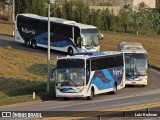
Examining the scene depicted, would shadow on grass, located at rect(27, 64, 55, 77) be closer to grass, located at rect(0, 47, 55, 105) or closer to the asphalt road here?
grass, located at rect(0, 47, 55, 105)

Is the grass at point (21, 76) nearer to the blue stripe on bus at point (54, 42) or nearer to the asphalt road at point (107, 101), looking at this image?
the asphalt road at point (107, 101)

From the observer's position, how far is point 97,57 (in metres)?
39.8

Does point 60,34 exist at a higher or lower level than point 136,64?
higher

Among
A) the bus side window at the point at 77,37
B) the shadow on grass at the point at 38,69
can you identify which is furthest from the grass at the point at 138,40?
the shadow on grass at the point at 38,69

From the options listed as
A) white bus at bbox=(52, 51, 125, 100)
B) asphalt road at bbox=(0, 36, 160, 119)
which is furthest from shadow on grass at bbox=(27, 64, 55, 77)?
white bus at bbox=(52, 51, 125, 100)

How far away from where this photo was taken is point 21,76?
48094mm

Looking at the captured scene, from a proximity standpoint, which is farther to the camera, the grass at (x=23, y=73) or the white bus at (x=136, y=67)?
the white bus at (x=136, y=67)

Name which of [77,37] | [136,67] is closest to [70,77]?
[136,67]

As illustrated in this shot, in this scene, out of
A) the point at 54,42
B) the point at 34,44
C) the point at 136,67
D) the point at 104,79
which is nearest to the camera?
the point at 104,79

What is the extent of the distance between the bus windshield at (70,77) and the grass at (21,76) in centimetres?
184

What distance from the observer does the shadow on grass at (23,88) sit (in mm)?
39253

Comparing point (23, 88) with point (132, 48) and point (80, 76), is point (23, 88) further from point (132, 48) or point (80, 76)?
point (132, 48)

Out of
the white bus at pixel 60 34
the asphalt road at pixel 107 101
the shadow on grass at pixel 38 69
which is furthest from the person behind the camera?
the white bus at pixel 60 34

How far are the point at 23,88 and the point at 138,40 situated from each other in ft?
115
